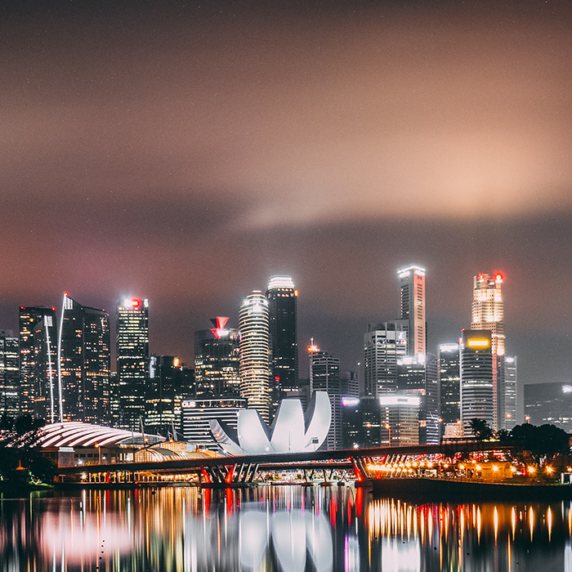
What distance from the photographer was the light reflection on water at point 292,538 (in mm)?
42531

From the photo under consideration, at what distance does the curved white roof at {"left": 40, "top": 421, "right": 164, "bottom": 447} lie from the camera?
149m

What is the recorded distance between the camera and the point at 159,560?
43.7 metres

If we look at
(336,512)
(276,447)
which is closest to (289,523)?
(336,512)

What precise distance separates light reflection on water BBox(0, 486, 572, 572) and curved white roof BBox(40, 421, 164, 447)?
70.0 metres

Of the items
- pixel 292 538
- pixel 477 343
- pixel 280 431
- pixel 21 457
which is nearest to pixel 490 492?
pixel 477 343

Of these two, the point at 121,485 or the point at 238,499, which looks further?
the point at 121,485

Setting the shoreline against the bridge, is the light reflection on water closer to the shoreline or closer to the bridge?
the shoreline

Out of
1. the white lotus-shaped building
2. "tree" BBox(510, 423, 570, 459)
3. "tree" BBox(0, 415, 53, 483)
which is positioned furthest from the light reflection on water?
the white lotus-shaped building

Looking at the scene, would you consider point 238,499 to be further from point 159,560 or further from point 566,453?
point 159,560

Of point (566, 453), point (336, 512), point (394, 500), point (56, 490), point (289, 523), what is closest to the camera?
point (289, 523)

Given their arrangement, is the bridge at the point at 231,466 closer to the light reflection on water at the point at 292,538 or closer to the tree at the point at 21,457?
the tree at the point at 21,457

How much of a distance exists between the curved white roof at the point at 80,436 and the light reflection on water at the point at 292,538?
230 ft

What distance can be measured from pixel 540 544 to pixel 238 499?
54096mm

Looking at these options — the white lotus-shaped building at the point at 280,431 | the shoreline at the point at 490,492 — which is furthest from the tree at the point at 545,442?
the white lotus-shaped building at the point at 280,431
